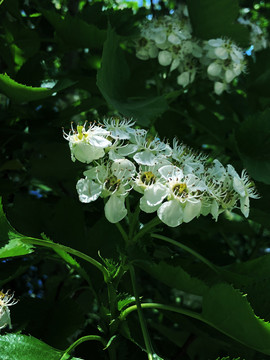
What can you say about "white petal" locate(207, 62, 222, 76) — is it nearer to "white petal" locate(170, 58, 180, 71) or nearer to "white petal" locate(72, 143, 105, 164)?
"white petal" locate(170, 58, 180, 71)

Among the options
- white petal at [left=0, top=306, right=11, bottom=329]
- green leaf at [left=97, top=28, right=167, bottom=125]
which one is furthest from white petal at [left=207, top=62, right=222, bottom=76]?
white petal at [left=0, top=306, right=11, bottom=329]

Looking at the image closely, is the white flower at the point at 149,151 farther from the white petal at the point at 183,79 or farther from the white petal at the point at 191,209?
the white petal at the point at 183,79

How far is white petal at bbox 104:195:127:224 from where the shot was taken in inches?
30.8

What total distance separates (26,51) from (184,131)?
44 centimetres

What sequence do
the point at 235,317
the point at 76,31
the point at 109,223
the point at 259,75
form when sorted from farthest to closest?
the point at 259,75 → the point at 76,31 → the point at 109,223 → the point at 235,317

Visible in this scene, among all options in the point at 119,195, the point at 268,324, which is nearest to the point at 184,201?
the point at 119,195

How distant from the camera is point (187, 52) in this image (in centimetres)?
126

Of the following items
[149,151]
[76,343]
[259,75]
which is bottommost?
[76,343]

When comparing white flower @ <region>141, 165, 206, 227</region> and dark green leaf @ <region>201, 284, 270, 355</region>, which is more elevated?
white flower @ <region>141, 165, 206, 227</region>

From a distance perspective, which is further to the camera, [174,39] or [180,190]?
[174,39]

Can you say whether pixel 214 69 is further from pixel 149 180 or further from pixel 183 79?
pixel 149 180

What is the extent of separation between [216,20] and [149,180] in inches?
23.2

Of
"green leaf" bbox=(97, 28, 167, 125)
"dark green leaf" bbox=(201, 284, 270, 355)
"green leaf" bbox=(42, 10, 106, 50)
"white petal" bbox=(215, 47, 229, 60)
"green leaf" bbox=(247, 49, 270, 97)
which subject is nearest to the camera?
"dark green leaf" bbox=(201, 284, 270, 355)

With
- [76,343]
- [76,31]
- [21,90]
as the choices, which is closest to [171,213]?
[76,343]
